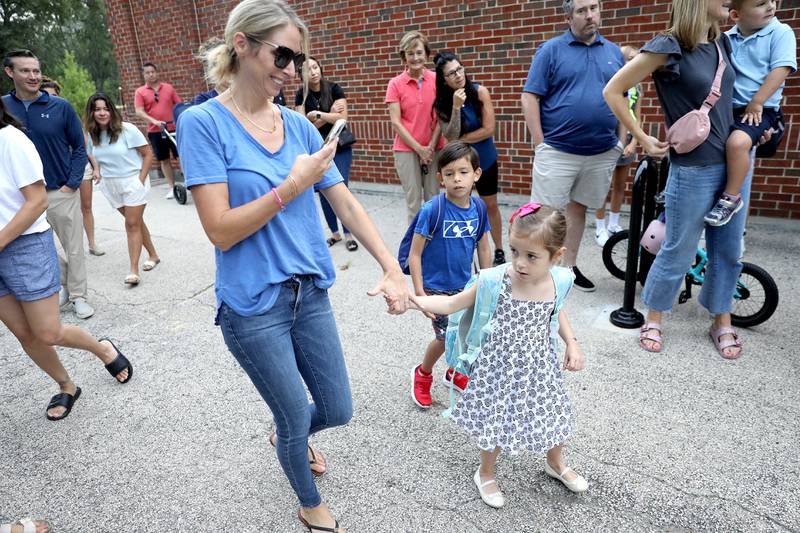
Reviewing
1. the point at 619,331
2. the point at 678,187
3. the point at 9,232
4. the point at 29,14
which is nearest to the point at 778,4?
the point at 678,187

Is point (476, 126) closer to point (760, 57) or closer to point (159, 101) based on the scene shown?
point (760, 57)

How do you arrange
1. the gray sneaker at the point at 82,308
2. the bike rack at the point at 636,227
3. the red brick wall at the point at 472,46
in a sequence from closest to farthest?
1. the bike rack at the point at 636,227
2. the gray sneaker at the point at 82,308
3. the red brick wall at the point at 472,46

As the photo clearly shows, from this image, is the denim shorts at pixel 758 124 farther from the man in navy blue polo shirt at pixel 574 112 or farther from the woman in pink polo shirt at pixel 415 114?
the woman in pink polo shirt at pixel 415 114

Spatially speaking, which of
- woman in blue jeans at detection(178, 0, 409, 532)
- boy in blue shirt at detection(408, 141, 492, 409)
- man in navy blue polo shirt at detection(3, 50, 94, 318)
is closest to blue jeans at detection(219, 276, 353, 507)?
woman in blue jeans at detection(178, 0, 409, 532)

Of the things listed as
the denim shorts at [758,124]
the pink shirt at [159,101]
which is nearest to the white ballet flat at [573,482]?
the denim shorts at [758,124]

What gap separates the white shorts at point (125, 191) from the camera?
540 centimetres

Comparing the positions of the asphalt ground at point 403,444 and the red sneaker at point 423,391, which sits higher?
the red sneaker at point 423,391

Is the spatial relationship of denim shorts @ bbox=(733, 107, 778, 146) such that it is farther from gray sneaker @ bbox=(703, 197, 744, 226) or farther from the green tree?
the green tree

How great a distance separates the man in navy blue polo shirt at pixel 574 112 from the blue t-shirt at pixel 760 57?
82 centimetres

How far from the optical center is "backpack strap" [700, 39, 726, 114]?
3039 millimetres

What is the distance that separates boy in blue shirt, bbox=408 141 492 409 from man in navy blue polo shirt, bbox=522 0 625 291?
4.66ft

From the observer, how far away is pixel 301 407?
2041 mm

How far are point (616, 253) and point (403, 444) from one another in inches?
114

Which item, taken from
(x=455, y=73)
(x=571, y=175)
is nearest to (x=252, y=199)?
(x=571, y=175)
